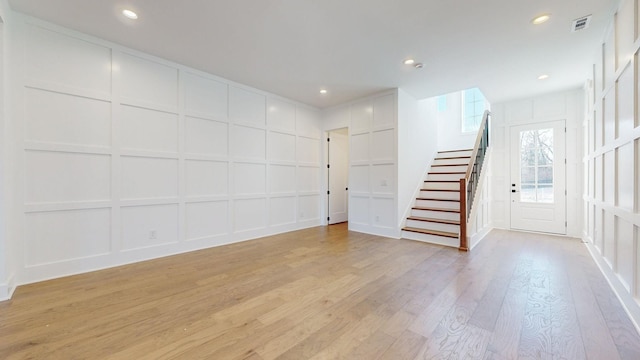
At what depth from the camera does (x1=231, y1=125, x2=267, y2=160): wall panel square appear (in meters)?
4.56

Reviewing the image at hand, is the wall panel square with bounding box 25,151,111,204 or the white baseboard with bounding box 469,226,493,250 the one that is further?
the white baseboard with bounding box 469,226,493,250

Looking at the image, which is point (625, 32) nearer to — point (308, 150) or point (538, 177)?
point (538, 177)

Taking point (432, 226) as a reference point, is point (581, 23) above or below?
above

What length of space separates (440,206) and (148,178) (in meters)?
5.18

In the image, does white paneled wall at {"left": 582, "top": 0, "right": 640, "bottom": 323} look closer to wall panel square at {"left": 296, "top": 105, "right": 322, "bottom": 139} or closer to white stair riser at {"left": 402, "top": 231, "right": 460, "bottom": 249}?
white stair riser at {"left": 402, "top": 231, "right": 460, "bottom": 249}

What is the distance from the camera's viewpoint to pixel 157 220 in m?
3.64

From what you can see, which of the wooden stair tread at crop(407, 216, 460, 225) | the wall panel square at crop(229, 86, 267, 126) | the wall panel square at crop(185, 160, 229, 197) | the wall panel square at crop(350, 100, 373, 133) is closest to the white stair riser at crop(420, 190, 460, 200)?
the wooden stair tread at crop(407, 216, 460, 225)

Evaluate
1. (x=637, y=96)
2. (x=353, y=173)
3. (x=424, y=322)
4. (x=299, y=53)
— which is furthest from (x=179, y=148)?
(x=637, y=96)

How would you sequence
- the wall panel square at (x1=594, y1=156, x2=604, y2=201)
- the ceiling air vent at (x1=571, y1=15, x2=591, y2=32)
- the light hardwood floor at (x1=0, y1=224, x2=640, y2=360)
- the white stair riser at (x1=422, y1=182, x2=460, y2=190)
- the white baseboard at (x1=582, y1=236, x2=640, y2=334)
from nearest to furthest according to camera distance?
Answer: the light hardwood floor at (x1=0, y1=224, x2=640, y2=360)
the white baseboard at (x1=582, y1=236, x2=640, y2=334)
the ceiling air vent at (x1=571, y1=15, x2=591, y2=32)
the wall panel square at (x1=594, y1=156, x2=604, y2=201)
the white stair riser at (x1=422, y1=182, x2=460, y2=190)

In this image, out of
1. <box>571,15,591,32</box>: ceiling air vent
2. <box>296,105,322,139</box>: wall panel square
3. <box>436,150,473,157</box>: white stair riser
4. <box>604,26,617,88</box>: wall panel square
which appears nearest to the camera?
<box>604,26,617,88</box>: wall panel square

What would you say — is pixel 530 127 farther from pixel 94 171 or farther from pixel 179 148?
pixel 94 171

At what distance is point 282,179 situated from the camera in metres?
5.40

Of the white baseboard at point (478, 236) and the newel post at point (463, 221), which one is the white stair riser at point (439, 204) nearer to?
the white baseboard at point (478, 236)

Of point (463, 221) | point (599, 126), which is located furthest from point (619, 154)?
point (463, 221)
